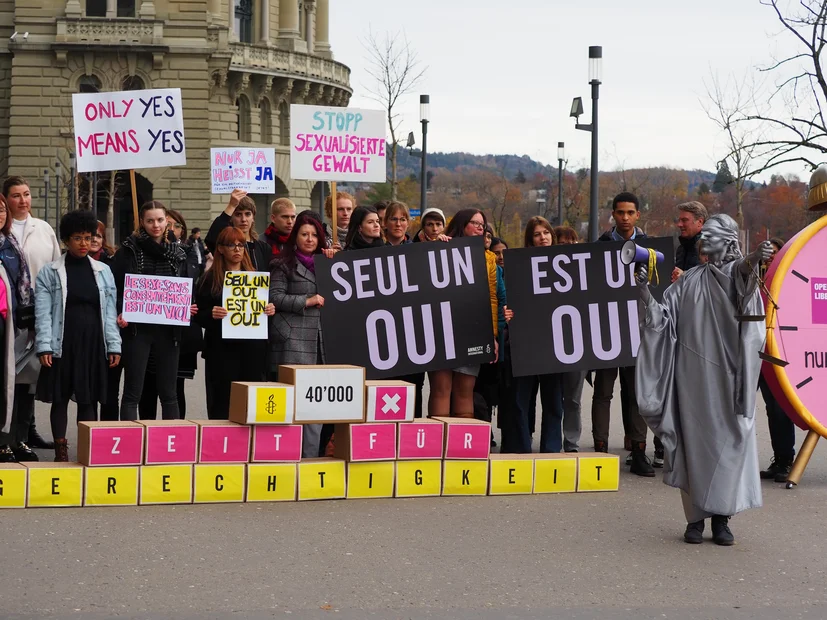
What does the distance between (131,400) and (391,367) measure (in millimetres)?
1958

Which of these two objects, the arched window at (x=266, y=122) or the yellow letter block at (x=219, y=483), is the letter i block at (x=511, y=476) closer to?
the yellow letter block at (x=219, y=483)

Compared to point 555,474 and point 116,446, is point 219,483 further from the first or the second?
point 555,474

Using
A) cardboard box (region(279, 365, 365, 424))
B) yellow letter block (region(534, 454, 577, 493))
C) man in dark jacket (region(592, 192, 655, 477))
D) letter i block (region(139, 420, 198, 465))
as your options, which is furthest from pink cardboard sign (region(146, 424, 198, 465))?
man in dark jacket (region(592, 192, 655, 477))

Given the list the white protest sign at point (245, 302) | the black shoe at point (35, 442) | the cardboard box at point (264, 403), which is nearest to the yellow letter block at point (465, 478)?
the cardboard box at point (264, 403)

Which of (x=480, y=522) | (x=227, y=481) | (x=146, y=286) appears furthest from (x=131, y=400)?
(x=480, y=522)

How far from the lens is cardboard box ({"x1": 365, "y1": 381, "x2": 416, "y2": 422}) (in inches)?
346

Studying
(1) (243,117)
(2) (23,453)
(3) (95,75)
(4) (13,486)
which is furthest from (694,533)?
(1) (243,117)

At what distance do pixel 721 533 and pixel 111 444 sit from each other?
378 cm

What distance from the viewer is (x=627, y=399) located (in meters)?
10.8

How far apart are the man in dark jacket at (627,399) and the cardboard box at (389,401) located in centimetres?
218

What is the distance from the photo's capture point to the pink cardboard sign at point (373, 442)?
8.70 meters

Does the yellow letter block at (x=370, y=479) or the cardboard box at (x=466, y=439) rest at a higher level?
the cardboard box at (x=466, y=439)

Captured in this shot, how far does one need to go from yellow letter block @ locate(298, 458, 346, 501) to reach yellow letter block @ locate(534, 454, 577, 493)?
1.41 m

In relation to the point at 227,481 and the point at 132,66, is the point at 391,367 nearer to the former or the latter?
the point at 227,481
